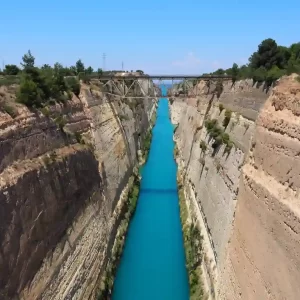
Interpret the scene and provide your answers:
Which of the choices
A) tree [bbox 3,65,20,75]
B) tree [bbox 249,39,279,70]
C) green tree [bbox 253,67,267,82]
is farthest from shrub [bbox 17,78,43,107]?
tree [bbox 249,39,279,70]

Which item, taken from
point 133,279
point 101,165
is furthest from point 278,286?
point 101,165

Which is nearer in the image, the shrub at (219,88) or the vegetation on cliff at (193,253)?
the vegetation on cliff at (193,253)

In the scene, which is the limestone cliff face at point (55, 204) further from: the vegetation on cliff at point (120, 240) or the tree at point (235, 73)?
the tree at point (235, 73)

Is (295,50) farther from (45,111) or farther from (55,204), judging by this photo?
(55,204)

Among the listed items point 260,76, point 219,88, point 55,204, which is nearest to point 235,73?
point 219,88

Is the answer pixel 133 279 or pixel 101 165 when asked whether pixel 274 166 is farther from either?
pixel 101 165

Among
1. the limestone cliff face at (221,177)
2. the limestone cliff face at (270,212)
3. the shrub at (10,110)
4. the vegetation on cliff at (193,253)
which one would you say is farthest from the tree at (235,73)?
the shrub at (10,110)
